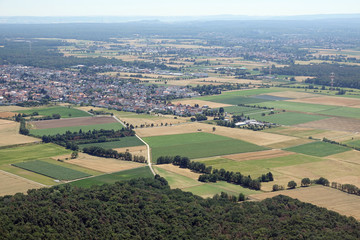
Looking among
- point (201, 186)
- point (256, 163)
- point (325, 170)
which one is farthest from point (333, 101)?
point (201, 186)

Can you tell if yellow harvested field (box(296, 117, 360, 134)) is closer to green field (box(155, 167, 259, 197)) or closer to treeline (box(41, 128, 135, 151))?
treeline (box(41, 128, 135, 151))

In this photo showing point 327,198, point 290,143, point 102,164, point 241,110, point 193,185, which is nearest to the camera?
point 327,198

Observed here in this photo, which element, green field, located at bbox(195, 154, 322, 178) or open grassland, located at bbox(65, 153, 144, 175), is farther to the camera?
open grassland, located at bbox(65, 153, 144, 175)

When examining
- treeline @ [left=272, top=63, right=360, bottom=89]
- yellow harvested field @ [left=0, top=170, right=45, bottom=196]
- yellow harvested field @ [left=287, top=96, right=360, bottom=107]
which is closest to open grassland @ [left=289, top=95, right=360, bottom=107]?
yellow harvested field @ [left=287, top=96, right=360, bottom=107]

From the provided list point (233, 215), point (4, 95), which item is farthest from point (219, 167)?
point (4, 95)

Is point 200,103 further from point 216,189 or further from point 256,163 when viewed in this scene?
point 216,189

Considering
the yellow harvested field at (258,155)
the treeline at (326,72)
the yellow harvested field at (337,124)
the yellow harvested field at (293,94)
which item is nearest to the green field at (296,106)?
the yellow harvested field at (293,94)

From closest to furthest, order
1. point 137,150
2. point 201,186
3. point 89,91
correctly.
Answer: point 201,186, point 137,150, point 89,91
